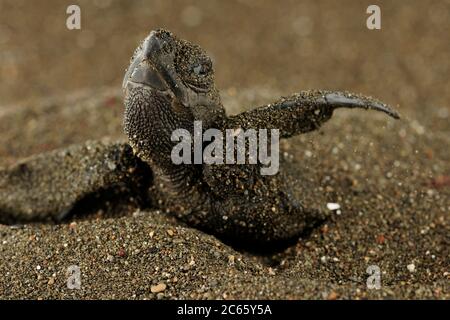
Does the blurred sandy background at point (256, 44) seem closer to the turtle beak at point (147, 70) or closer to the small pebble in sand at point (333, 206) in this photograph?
the small pebble in sand at point (333, 206)

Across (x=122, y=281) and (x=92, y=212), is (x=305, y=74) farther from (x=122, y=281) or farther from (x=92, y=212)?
(x=122, y=281)

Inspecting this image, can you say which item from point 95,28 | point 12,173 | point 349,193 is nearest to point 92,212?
point 12,173

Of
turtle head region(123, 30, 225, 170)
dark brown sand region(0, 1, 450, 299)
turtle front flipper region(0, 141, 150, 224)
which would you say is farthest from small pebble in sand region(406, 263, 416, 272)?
turtle front flipper region(0, 141, 150, 224)

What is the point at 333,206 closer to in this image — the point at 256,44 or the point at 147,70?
the point at 147,70

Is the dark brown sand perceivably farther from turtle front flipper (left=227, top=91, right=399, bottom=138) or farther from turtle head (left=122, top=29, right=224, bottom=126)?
turtle head (left=122, top=29, right=224, bottom=126)

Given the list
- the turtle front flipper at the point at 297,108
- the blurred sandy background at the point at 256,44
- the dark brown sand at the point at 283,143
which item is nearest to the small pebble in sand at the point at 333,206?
the dark brown sand at the point at 283,143

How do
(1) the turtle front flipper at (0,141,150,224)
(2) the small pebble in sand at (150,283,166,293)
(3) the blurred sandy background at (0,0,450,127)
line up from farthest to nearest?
1. (3) the blurred sandy background at (0,0,450,127)
2. (1) the turtle front flipper at (0,141,150,224)
3. (2) the small pebble in sand at (150,283,166,293)

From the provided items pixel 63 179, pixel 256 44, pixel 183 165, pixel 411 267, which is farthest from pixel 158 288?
pixel 256 44
